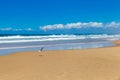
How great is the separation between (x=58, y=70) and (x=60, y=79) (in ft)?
4.51

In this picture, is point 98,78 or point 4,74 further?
point 4,74

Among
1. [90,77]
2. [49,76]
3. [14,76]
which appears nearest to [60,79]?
[49,76]

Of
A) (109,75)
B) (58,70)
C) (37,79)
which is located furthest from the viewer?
(58,70)

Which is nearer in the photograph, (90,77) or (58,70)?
(90,77)

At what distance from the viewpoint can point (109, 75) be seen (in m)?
7.84

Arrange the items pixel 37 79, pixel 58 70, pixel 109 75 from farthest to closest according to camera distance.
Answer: pixel 58 70 → pixel 109 75 → pixel 37 79

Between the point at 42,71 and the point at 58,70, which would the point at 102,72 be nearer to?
the point at 58,70

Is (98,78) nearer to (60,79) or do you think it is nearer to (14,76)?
(60,79)

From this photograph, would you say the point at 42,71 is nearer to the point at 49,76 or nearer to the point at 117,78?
the point at 49,76

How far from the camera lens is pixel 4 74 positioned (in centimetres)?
795

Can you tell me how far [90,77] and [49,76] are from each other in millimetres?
1267

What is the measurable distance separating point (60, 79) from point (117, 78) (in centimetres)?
176

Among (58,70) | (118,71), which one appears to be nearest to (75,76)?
(58,70)

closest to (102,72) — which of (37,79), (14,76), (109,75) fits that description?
(109,75)
